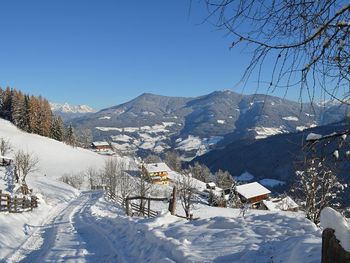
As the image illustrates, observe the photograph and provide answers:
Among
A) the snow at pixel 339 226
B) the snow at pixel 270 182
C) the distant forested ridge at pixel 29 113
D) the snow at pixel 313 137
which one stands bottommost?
the snow at pixel 270 182

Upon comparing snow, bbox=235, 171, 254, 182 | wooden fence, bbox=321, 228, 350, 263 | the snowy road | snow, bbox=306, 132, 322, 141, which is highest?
snow, bbox=306, 132, 322, 141

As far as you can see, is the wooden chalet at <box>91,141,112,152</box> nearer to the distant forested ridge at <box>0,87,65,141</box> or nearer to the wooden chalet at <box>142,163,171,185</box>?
the distant forested ridge at <box>0,87,65,141</box>

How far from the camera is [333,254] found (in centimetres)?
378

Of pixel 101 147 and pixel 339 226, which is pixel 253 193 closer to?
pixel 339 226

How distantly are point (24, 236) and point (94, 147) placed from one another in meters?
143

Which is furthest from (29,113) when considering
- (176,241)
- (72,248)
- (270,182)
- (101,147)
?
(176,241)

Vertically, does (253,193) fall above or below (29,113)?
below

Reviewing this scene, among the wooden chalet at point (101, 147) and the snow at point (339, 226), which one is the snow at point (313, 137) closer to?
the snow at point (339, 226)

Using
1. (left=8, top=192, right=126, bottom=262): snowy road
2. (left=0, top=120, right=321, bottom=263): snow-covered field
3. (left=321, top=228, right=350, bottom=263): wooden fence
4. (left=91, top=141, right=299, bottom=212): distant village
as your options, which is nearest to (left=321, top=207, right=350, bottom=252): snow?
(left=321, top=228, right=350, bottom=263): wooden fence

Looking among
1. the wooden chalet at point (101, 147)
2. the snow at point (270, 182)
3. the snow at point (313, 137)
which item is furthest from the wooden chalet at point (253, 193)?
the wooden chalet at point (101, 147)

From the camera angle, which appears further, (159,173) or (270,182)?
(270,182)

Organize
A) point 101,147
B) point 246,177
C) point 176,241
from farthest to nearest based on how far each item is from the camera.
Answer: point 246,177, point 101,147, point 176,241

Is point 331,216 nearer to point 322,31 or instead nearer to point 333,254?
point 333,254

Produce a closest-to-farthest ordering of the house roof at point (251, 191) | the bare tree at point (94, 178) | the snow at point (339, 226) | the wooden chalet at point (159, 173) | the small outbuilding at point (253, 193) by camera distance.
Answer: the snow at point (339, 226)
the small outbuilding at point (253, 193)
the house roof at point (251, 191)
the bare tree at point (94, 178)
the wooden chalet at point (159, 173)
